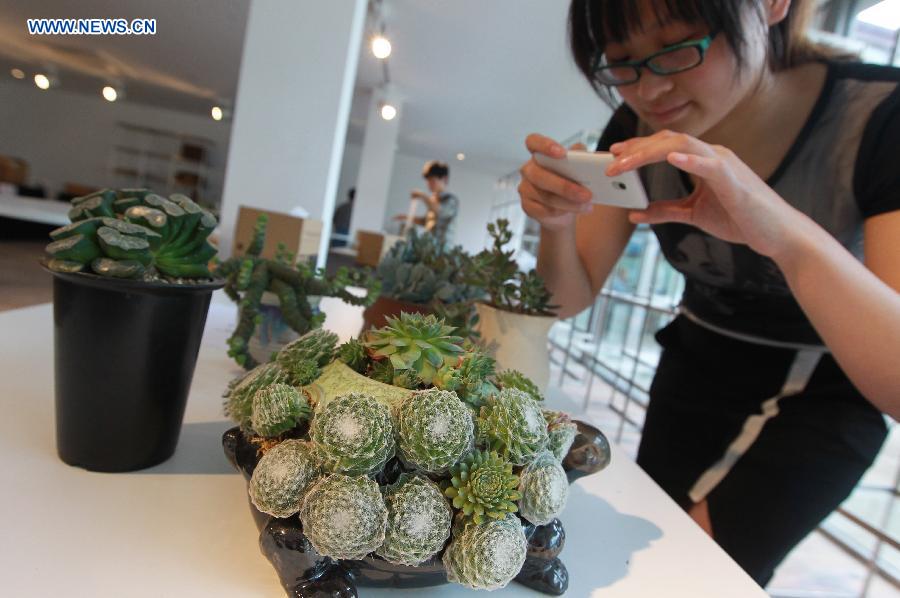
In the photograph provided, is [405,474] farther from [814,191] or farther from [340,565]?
[814,191]

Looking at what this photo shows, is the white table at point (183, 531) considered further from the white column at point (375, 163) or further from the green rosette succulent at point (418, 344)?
the white column at point (375, 163)

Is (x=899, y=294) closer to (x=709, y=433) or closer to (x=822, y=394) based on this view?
(x=822, y=394)

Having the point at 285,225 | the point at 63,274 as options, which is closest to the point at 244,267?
the point at 63,274

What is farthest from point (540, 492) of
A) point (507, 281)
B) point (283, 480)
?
point (507, 281)

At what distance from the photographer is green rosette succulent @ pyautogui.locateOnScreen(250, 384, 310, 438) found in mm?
335

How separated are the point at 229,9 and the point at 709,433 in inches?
42.4

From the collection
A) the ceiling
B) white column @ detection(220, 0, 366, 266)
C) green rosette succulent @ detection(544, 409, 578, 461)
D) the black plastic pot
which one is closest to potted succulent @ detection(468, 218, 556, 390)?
green rosette succulent @ detection(544, 409, 578, 461)

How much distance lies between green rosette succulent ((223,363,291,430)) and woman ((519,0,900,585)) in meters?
0.44

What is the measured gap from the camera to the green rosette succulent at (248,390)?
1.23ft

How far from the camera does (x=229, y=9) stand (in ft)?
2.73

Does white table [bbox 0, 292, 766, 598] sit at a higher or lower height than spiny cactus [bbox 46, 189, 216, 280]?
lower

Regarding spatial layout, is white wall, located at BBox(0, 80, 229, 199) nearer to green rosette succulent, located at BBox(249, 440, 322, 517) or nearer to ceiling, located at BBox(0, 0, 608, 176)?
ceiling, located at BBox(0, 0, 608, 176)

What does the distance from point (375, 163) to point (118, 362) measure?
7276 millimetres

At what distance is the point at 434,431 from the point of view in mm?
297
